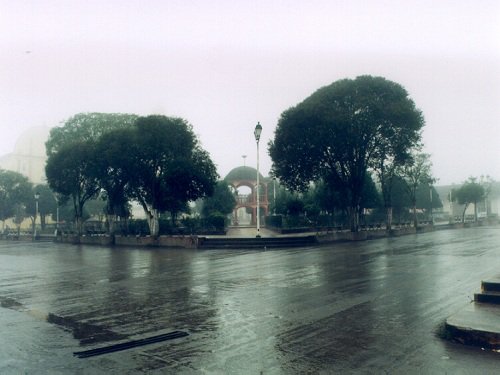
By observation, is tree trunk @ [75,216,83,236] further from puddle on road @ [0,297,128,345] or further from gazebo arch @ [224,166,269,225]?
puddle on road @ [0,297,128,345]

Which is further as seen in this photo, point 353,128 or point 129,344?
point 353,128

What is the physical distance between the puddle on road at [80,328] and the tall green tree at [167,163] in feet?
74.0

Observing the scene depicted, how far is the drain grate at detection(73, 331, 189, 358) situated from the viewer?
535 cm

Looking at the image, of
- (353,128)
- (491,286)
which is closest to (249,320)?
(491,286)

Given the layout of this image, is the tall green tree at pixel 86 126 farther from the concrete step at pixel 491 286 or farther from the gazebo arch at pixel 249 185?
the concrete step at pixel 491 286

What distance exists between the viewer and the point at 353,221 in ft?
106

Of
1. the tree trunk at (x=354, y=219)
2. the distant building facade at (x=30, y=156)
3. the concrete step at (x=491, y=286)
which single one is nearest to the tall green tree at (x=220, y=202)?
the tree trunk at (x=354, y=219)

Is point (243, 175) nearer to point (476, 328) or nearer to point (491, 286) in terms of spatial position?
point (491, 286)

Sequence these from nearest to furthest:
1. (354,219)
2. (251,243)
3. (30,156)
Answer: (251,243), (354,219), (30,156)

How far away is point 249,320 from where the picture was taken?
6.98m

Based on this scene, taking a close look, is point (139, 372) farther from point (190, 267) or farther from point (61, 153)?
point (61, 153)

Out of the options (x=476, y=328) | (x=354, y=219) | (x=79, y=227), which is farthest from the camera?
(x=79, y=227)

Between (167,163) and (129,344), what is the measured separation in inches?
1020

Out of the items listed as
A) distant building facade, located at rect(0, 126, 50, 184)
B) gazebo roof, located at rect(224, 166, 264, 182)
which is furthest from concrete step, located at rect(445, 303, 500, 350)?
distant building facade, located at rect(0, 126, 50, 184)
